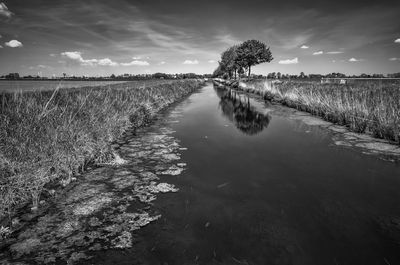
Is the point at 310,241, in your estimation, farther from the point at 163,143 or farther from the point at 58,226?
the point at 163,143

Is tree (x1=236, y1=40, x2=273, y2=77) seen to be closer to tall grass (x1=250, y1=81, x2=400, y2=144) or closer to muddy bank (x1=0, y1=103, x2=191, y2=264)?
tall grass (x1=250, y1=81, x2=400, y2=144)

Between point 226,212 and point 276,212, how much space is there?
866mm

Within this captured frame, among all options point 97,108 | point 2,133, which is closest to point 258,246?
point 2,133

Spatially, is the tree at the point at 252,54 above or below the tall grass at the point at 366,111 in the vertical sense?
above

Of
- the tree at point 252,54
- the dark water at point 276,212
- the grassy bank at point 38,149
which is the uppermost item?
the tree at point 252,54

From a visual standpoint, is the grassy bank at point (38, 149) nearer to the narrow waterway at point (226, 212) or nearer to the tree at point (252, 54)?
the narrow waterway at point (226, 212)

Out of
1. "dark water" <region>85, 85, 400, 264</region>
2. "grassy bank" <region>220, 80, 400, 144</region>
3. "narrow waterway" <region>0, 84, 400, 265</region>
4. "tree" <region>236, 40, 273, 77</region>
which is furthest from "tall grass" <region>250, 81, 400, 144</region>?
"tree" <region>236, 40, 273, 77</region>

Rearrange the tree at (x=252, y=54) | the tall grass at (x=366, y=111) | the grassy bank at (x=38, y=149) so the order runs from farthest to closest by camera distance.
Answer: the tree at (x=252, y=54) < the tall grass at (x=366, y=111) < the grassy bank at (x=38, y=149)

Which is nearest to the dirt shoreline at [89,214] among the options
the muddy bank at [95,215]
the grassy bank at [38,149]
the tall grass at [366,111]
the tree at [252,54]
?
the muddy bank at [95,215]

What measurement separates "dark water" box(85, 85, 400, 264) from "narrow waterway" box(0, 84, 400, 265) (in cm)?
2

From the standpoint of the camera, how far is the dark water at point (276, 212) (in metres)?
2.75

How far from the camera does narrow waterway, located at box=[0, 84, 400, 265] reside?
9.03 feet

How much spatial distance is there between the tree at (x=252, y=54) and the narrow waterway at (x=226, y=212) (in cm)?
4758

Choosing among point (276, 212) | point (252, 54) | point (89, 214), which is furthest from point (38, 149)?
point (252, 54)
